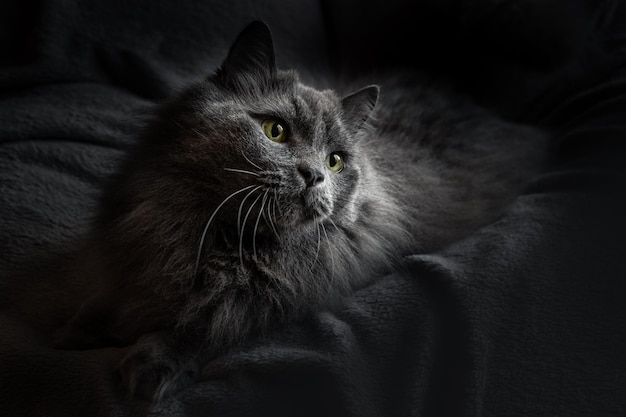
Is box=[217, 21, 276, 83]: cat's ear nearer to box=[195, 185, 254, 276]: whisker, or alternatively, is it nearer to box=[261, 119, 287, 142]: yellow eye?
box=[261, 119, 287, 142]: yellow eye

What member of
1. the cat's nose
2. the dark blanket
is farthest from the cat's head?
the dark blanket

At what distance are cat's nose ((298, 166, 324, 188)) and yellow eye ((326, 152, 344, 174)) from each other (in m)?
0.14

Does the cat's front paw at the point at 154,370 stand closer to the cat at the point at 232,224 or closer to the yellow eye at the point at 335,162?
the cat at the point at 232,224

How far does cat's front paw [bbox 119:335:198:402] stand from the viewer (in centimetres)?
106

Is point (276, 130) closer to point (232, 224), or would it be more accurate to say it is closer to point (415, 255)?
point (232, 224)

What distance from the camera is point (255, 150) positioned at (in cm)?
118

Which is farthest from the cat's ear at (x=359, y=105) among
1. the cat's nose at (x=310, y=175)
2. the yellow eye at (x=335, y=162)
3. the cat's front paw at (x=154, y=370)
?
the cat's front paw at (x=154, y=370)

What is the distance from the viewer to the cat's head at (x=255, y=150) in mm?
1178

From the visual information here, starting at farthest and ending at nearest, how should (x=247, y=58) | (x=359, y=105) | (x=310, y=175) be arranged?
(x=359, y=105) < (x=247, y=58) < (x=310, y=175)

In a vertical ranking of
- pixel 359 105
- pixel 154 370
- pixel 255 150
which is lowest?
pixel 154 370

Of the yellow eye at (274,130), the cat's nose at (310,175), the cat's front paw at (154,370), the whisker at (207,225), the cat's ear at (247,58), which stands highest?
the cat's ear at (247,58)

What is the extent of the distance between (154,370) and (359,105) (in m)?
0.74

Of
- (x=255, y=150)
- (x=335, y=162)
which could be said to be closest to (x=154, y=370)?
(x=255, y=150)

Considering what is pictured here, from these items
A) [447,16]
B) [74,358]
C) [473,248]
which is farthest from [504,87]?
[74,358]
